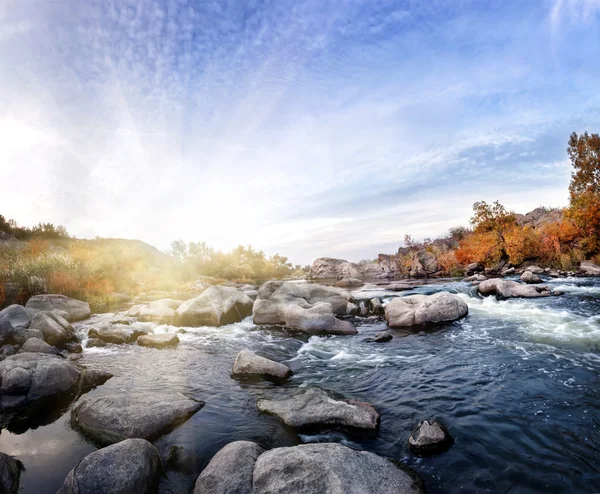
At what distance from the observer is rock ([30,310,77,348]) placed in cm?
1228

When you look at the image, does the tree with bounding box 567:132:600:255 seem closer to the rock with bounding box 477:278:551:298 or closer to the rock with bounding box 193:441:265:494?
the rock with bounding box 477:278:551:298

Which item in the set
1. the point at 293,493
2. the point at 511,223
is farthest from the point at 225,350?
the point at 511,223

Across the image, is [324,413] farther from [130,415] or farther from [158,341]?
[158,341]

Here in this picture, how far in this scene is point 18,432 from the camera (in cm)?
604

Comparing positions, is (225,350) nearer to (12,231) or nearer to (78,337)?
(78,337)

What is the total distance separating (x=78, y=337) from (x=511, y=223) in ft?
163

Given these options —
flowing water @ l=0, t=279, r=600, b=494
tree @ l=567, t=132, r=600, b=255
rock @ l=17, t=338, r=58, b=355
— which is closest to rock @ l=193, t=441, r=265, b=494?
flowing water @ l=0, t=279, r=600, b=494

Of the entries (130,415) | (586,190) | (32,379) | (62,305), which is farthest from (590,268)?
(62,305)

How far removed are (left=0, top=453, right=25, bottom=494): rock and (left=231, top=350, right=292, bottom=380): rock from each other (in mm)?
4932

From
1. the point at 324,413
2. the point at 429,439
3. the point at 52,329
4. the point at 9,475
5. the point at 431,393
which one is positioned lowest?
the point at 431,393

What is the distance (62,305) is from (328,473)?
63.0 ft

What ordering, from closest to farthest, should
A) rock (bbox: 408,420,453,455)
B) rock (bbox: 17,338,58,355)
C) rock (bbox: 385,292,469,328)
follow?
1. rock (bbox: 408,420,453,455)
2. rock (bbox: 17,338,58,355)
3. rock (bbox: 385,292,469,328)

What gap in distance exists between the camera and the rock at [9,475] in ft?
14.0

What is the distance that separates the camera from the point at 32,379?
7.56 m
